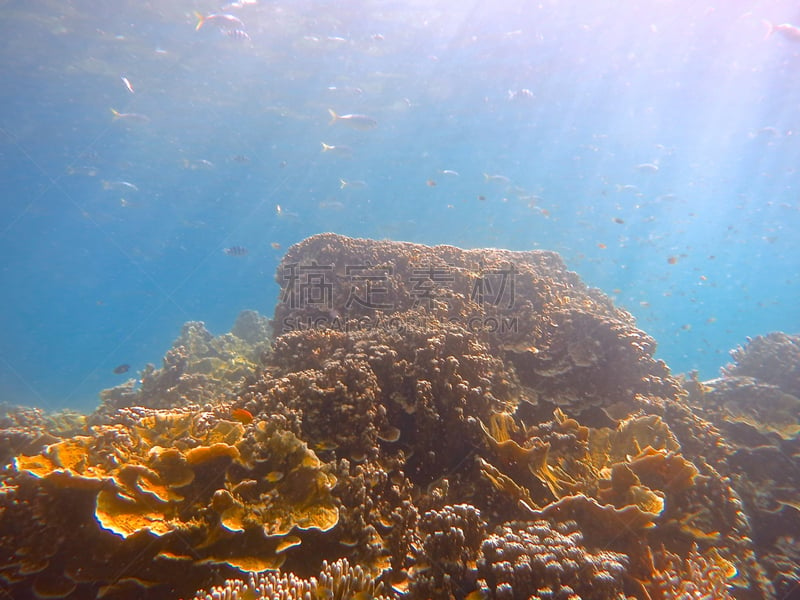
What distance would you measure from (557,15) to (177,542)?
2968 centimetres

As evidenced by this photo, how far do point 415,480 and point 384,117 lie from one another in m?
38.6

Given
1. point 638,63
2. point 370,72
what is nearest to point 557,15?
point 638,63

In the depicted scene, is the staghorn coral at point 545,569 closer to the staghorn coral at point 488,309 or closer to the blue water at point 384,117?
the staghorn coral at point 488,309

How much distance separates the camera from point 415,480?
467 centimetres

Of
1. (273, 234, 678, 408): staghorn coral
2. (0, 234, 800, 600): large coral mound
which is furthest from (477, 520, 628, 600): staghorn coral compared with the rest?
(273, 234, 678, 408): staghorn coral

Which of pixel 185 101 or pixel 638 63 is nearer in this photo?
pixel 638 63

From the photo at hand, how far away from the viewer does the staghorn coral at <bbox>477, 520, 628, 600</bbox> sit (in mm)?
2951

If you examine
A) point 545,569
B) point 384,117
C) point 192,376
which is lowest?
point 545,569

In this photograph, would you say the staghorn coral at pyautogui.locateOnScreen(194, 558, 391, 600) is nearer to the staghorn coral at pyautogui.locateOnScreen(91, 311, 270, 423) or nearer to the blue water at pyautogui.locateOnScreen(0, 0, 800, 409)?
the staghorn coral at pyautogui.locateOnScreen(91, 311, 270, 423)

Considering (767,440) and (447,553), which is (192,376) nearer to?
(447,553)

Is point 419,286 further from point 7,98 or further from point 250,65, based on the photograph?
point 7,98

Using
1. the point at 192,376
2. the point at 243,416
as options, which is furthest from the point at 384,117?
the point at 243,416

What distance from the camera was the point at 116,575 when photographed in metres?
2.99

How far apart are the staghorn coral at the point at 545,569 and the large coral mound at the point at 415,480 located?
17mm
